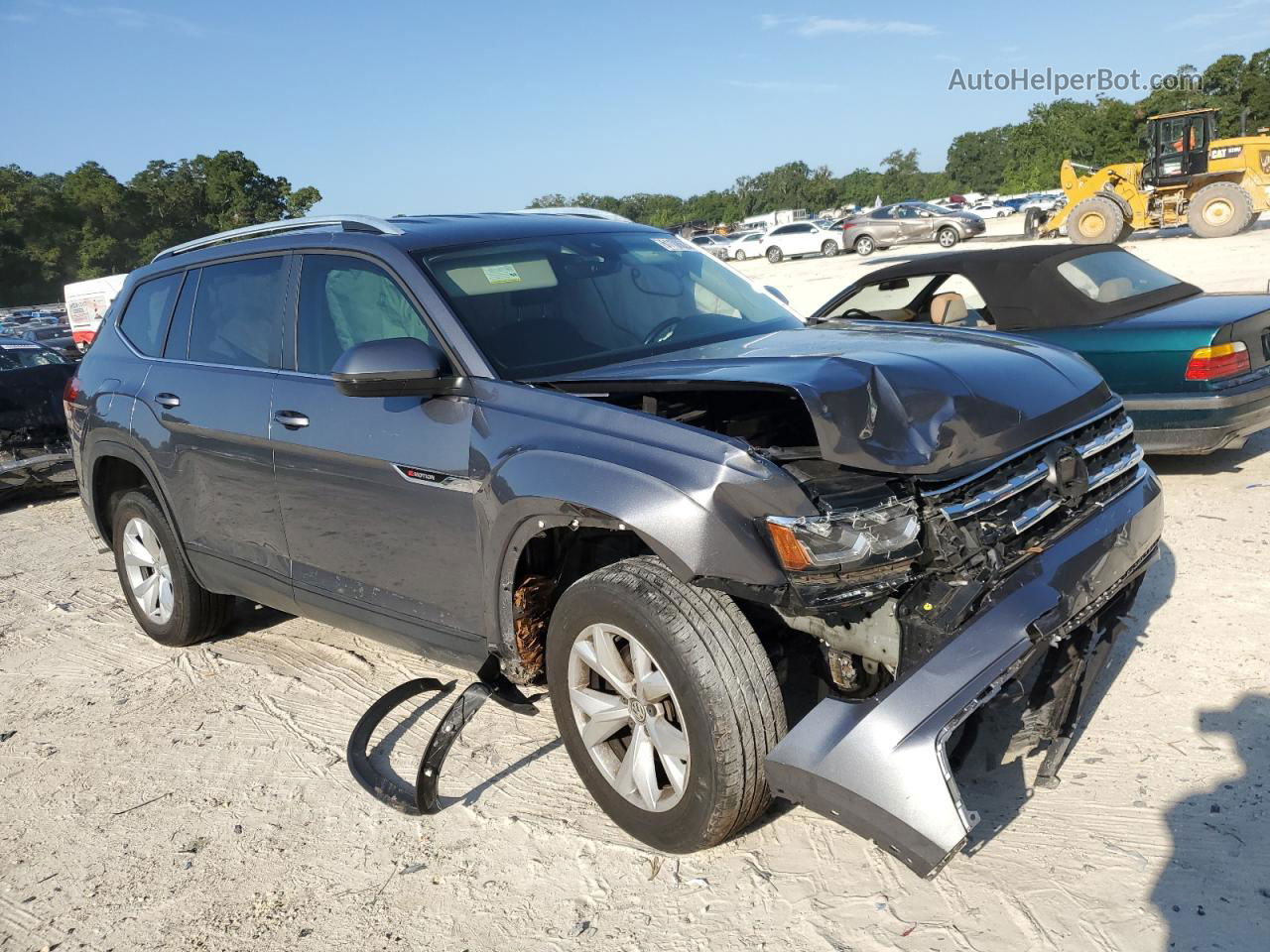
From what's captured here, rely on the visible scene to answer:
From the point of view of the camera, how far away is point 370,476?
3.87 m

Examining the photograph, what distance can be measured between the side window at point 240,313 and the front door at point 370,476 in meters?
0.20

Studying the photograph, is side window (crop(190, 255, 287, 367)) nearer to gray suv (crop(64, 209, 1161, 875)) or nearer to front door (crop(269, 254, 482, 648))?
gray suv (crop(64, 209, 1161, 875))

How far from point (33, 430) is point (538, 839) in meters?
8.40

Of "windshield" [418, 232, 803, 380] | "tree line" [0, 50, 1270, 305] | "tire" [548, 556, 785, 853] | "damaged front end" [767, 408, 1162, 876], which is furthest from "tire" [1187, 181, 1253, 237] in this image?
"tree line" [0, 50, 1270, 305]

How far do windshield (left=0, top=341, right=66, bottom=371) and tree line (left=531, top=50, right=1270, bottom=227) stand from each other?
28.1 metres

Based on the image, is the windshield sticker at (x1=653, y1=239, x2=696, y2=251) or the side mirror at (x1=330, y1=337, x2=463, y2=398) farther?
the windshield sticker at (x1=653, y1=239, x2=696, y2=251)

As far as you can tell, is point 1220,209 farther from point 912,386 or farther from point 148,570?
point 148,570

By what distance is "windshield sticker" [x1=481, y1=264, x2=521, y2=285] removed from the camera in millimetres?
4003

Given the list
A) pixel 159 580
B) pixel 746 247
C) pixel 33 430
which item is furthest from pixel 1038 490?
pixel 746 247

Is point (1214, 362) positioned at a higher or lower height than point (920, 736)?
Answer: higher

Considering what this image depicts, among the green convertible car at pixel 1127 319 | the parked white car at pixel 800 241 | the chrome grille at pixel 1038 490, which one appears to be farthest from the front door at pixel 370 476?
the parked white car at pixel 800 241

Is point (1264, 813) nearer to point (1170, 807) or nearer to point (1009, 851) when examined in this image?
point (1170, 807)

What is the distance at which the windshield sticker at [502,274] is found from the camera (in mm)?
4003

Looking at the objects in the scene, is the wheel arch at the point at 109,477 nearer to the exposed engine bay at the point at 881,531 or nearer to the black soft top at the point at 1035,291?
the exposed engine bay at the point at 881,531
